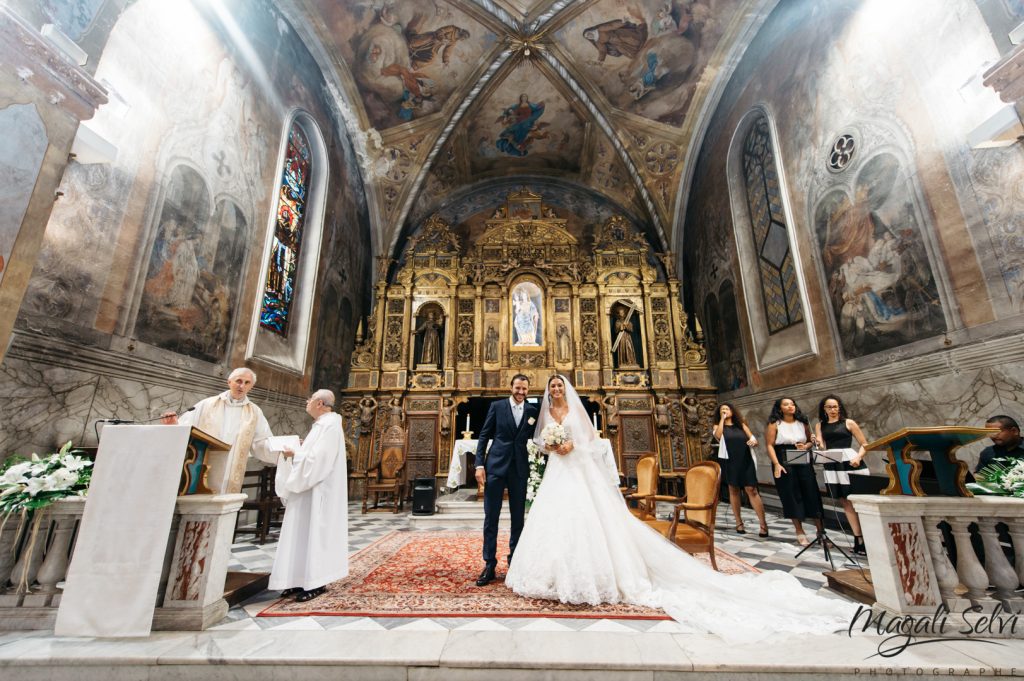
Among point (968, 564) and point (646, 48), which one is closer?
point (968, 564)

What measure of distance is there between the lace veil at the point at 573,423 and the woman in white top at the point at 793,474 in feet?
8.60

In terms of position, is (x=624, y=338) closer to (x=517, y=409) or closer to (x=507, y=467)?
(x=517, y=409)

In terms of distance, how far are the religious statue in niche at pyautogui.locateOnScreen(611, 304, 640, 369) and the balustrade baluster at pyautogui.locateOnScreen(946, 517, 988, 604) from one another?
8.15 metres

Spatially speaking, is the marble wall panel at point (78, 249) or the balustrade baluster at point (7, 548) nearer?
the balustrade baluster at point (7, 548)

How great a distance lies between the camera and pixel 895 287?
5.23 m

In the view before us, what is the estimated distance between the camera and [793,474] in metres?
4.51

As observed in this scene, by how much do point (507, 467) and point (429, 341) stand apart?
8012 millimetres

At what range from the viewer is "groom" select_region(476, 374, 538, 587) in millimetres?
3229

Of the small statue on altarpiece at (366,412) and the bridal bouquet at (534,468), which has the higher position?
the small statue on altarpiece at (366,412)

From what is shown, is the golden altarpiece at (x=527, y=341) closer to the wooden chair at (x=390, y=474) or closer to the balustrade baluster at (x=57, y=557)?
the wooden chair at (x=390, y=474)

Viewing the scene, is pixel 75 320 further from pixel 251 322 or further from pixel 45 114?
pixel 251 322

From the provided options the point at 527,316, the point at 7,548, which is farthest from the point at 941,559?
the point at 527,316

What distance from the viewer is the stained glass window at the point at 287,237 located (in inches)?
300

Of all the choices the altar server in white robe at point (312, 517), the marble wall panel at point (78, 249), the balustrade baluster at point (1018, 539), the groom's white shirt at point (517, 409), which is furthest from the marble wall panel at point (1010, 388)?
the marble wall panel at point (78, 249)
